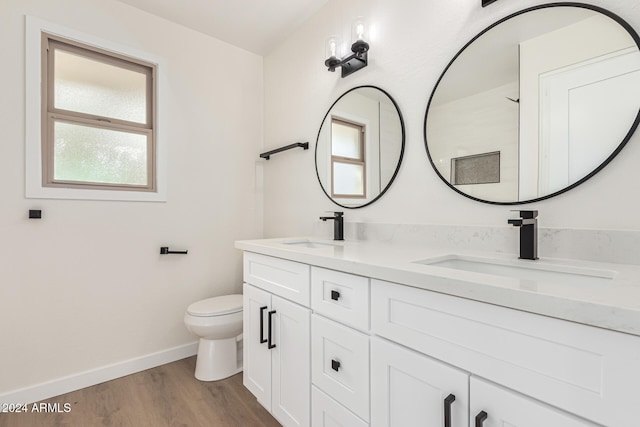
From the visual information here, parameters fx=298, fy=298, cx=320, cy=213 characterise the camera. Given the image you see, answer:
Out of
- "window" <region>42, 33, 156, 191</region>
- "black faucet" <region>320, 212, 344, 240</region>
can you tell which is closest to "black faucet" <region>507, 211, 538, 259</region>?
"black faucet" <region>320, 212, 344, 240</region>

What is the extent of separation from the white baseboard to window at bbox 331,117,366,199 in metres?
1.70

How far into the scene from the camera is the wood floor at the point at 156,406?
1.58 meters

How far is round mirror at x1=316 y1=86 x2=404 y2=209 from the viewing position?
5.41 ft

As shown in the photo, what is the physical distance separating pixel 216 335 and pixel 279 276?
872mm

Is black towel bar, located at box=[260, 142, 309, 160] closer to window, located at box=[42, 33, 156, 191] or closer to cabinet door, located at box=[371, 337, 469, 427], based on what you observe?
window, located at box=[42, 33, 156, 191]

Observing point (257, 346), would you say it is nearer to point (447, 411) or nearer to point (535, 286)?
point (447, 411)

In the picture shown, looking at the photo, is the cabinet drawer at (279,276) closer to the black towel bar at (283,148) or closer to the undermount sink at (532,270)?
the undermount sink at (532,270)

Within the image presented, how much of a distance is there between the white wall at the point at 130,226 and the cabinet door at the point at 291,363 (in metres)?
1.21

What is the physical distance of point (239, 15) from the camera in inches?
85.6

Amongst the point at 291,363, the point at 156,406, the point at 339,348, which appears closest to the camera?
the point at 339,348

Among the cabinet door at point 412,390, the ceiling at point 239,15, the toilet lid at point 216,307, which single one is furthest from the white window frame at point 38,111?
the cabinet door at point 412,390

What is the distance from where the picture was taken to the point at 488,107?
1265 mm

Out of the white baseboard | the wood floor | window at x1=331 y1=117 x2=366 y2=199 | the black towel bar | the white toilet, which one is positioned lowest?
the wood floor

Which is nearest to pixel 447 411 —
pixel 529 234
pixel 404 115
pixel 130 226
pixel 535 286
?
pixel 535 286
